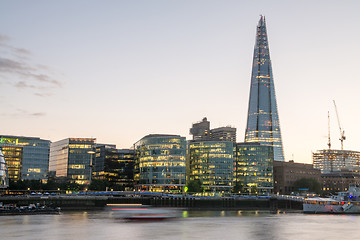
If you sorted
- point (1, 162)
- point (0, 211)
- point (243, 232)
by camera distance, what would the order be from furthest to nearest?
point (1, 162)
point (0, 211)
point (243, 232)

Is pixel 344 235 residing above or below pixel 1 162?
below

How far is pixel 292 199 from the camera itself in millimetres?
177125

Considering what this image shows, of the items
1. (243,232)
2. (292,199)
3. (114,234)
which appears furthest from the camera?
(292,199)

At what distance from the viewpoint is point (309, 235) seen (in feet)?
244

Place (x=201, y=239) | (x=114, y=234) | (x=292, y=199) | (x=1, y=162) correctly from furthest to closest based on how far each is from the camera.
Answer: (x=292, y=199), (x=1, y=162), (x=114, y=234), (x=201, y=239)

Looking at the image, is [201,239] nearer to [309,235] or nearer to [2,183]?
[309,235]

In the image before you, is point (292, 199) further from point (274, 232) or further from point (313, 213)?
point (274, 232)

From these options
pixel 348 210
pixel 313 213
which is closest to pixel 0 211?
pixel 313 213

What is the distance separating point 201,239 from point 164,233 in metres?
8.55

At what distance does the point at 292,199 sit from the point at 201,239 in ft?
394

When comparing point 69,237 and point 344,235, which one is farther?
point 344,235

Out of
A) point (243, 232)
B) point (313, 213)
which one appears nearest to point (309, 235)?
point (243, 232)

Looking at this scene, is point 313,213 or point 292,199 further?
point 292,199

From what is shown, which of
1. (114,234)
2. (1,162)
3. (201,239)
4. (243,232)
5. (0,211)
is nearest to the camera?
(201,239)
